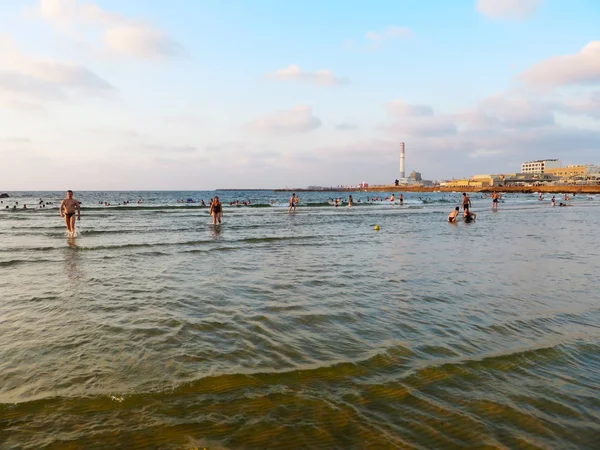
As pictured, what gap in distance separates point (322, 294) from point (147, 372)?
16.5 feet

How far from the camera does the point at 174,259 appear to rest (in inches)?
588

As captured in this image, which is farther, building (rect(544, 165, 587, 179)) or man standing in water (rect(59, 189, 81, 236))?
building (rect(544, 165, 587, 179))

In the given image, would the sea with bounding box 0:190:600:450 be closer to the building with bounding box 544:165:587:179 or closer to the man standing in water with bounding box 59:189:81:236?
the man standing in water with bounding box 59:189:81:236

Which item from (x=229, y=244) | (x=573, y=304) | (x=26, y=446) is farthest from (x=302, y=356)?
(x=229, y=244)

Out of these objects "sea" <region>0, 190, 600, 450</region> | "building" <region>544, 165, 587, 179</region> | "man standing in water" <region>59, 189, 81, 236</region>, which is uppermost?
"building" <region>544, 165, 587, 179</region>

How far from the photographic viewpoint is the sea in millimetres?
3953

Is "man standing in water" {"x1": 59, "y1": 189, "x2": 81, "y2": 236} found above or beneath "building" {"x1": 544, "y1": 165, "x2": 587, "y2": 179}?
beneath

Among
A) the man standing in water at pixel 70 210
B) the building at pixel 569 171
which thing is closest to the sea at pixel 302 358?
the man standing in water at pixel 70 210

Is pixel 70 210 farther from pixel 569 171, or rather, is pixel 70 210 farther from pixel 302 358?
pixel 569 171

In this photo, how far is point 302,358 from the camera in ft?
18.6

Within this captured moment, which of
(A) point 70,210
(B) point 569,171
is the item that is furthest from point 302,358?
(B) point 569,171

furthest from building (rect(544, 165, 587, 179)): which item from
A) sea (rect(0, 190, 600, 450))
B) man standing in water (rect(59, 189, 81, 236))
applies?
man standing in water (rect(59, 189, 81, 236))

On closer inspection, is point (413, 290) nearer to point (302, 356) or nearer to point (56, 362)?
point (302, 356)

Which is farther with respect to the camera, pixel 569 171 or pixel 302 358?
pixel 569 171
